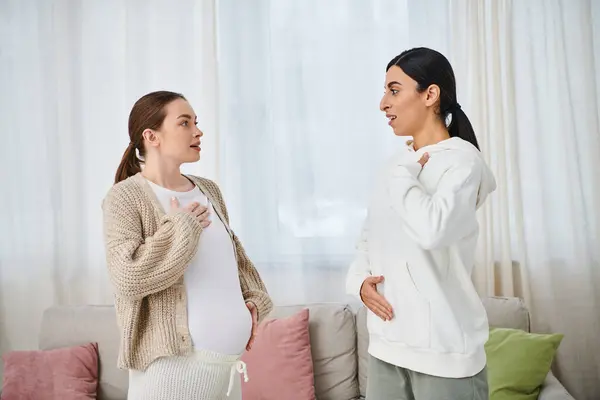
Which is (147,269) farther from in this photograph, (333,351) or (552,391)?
(552,391)

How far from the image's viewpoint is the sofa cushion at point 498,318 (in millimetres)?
2914

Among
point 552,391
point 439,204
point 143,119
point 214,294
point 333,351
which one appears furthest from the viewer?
point 333,351

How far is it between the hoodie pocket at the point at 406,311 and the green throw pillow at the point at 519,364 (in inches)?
47.1

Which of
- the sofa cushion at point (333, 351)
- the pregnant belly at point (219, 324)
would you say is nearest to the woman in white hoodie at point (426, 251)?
the pregnant belly at point (219, 324)

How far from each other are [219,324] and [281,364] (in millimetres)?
1073

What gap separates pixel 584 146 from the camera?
315cm

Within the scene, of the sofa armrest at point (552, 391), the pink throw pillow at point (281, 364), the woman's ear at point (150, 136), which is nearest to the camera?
the woman's ear at point (150, 136)

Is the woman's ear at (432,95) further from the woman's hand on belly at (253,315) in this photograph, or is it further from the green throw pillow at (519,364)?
the green throw pillow at (519,364)

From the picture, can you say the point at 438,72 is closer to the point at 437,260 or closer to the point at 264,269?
the point at 437,260

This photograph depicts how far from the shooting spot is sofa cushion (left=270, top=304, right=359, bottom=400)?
2975 mm

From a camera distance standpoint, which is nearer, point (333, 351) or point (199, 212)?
point (199, 212)

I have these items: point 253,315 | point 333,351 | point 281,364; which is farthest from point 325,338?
point 253,315

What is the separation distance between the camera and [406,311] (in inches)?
64.0

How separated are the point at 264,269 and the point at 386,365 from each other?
1714mm
